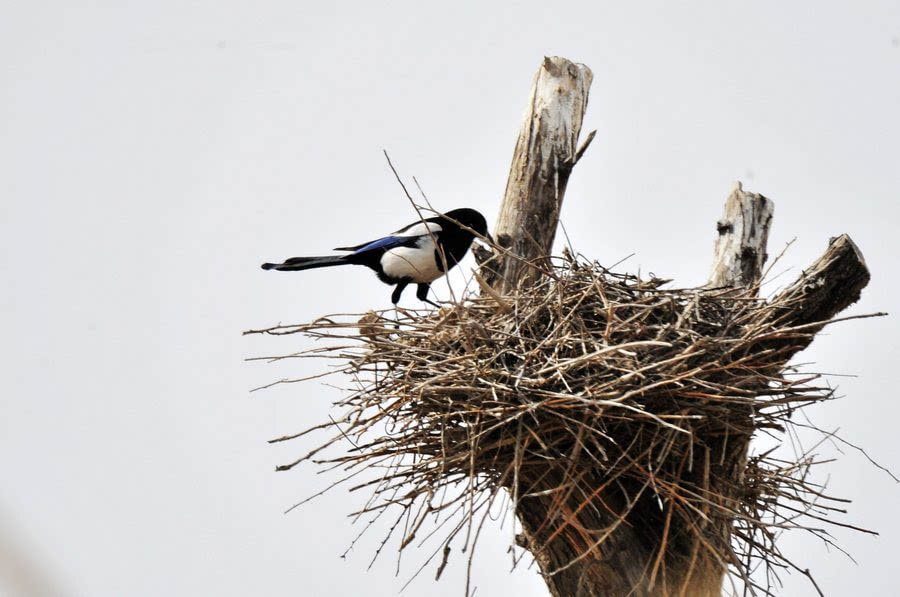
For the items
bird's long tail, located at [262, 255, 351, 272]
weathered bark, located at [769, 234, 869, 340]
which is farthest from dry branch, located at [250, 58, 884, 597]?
bird's long tail, located at [262, 255, 351, 272]

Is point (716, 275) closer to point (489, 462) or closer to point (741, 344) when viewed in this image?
point (741, 344)

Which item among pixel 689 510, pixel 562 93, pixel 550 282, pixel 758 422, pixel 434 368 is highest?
pixel 562 93

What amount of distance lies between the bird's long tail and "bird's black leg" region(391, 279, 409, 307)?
35 centimetres

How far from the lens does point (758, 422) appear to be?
4.31m

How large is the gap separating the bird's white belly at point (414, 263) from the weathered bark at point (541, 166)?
89cm

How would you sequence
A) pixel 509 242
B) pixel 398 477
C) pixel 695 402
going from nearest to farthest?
pixel 695 402 → pixel 398 477 → pixel 509 242

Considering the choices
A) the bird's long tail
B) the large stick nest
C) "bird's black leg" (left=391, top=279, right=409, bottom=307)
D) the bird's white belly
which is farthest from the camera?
"bird's black leg" (left=391, top=279, right=409, bottom=307)

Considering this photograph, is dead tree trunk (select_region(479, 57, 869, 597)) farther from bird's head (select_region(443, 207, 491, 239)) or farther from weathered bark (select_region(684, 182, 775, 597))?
bird's head (select_region(443, 207, 491, 239))

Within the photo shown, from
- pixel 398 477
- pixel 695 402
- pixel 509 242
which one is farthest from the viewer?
pixel 509 242

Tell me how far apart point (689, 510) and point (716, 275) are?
147cm

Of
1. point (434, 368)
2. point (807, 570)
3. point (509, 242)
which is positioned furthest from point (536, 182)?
point (807, 570)

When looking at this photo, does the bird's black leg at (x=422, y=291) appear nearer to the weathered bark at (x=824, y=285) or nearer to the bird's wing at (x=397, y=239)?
the bird's wing at (x=397, y=239)

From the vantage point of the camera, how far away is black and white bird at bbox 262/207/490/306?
629 centimetres

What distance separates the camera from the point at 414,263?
630 cm
